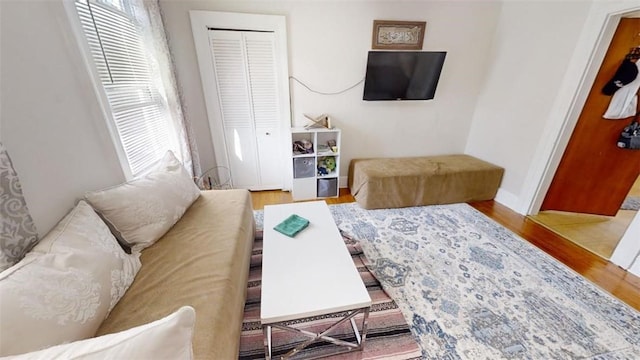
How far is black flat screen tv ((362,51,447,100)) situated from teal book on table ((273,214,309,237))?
182cm

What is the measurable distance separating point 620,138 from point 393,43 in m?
2.34

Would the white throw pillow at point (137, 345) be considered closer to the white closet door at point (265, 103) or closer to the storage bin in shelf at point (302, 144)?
the storage bin in shelf at point (302, 144)

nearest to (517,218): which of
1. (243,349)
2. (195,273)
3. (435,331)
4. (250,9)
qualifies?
(435,331)

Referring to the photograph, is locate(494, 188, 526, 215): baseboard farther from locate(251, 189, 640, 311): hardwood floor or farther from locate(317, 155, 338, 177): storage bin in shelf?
locate(317, 155, 338, 177): storage bin in shelf

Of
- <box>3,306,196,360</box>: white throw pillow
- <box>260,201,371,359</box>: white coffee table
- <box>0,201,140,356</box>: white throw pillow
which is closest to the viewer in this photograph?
<box>3,306,196,360</box>: white throw pillow

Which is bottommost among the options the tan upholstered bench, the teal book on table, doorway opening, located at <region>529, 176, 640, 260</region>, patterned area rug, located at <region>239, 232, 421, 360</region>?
patterned area rug, located at <region>239, 232, 421, 360</region>

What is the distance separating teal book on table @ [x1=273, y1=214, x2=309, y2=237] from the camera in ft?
4.92

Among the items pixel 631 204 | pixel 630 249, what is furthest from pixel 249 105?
pixel 631 204

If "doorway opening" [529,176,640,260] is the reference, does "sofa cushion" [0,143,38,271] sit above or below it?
above

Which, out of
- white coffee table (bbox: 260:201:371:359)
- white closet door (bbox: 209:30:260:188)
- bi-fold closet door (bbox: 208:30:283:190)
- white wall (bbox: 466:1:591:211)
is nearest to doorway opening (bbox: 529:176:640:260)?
white wall (bbox: 466:1:591:211)

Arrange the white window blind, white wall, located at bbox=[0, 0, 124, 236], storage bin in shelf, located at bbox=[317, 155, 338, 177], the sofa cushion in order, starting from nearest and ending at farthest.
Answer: the sofa cushion < white wall, located at bbox=[0, 0, 124, 236] < the white window blind < storage bin in shelf, located at bbox=[317, 155, 338, 177]

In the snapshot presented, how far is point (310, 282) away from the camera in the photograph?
1153 mm

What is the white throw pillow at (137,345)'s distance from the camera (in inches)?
21.3

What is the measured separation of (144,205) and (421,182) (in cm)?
249
